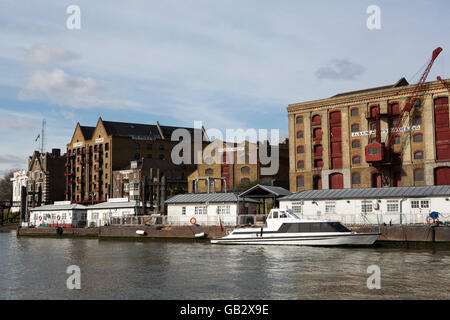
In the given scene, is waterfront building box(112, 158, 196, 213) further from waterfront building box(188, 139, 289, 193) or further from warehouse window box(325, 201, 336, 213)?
warehouse window box(325, 201, 336, 213)

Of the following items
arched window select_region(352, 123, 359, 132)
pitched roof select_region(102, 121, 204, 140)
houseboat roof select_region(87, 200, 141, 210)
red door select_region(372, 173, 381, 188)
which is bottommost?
houseboat roof select_region(87, 200, 141, 210)

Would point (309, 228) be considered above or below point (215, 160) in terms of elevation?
below

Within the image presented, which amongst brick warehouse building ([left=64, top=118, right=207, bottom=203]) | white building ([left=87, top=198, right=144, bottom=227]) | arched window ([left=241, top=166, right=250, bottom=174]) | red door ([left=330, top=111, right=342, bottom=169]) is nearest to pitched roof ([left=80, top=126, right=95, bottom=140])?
brick warehouse building ([left=64, top=118, right=207, bottom=203])

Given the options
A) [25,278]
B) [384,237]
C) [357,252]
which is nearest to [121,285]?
[25,278]

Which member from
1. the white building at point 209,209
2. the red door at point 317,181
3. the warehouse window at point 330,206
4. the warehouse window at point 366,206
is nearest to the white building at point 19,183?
the white building at point 209,209

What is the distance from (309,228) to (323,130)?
1424 inches

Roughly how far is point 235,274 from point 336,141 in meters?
52.9

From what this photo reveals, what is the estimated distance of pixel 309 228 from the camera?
48500 mm

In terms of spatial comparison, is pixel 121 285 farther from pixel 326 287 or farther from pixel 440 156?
pixel 440 156

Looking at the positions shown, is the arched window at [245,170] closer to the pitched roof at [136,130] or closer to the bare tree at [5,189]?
the pitched roof at [136,130]

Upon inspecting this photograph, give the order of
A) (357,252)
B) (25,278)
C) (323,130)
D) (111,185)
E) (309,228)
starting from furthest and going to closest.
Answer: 1. (111,185)
2. (323,130)
3. (309,228)
4. (357,252)
5. (25,278)

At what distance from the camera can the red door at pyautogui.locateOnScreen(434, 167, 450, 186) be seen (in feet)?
233

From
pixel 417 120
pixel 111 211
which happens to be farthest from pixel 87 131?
pixel 417 120

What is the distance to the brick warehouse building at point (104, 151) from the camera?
4729 inches
